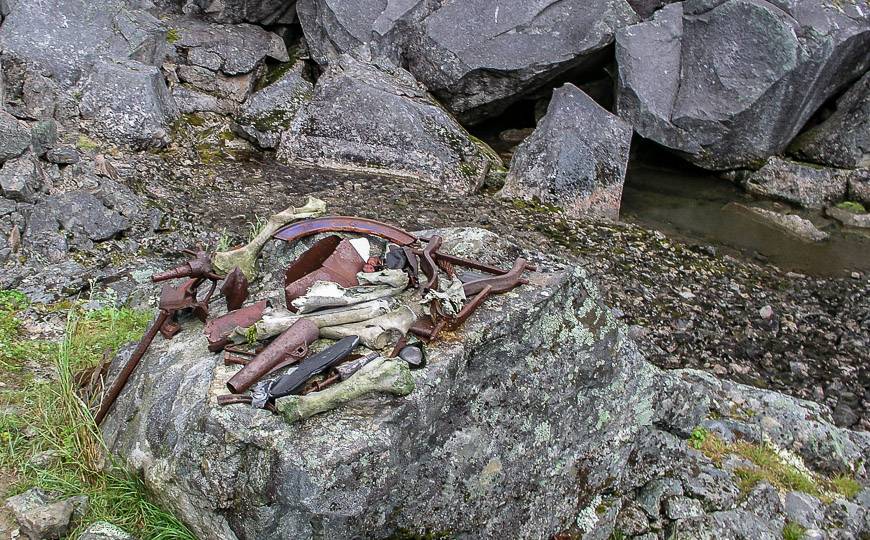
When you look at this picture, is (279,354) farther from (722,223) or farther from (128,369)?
(722,223)

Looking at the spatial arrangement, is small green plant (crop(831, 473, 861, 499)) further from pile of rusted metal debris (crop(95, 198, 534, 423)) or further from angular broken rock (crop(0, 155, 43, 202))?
angular broken rock (crop(0, 155, 43, 202))

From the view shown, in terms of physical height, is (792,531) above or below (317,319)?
below

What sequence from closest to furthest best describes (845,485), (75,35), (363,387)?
(363,387), (845,485), (75,35)

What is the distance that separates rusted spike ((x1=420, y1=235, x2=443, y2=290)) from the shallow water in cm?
706

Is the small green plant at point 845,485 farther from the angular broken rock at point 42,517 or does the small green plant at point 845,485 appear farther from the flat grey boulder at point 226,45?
the flat grey boulder at point 226,45

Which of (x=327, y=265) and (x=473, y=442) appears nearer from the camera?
(x=473, y=442)

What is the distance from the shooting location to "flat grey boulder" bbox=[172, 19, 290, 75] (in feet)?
43.8

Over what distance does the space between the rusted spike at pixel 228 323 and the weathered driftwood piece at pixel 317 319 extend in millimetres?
68

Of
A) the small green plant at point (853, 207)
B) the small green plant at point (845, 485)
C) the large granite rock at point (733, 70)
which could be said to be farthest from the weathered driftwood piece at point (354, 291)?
the small green plant at point (853, 207)

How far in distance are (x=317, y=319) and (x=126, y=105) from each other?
822 cm

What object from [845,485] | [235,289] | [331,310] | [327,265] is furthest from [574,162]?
[331,310]

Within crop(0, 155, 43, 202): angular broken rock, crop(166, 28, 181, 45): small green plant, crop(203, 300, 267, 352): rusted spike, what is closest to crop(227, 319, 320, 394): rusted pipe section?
crop(203, 300, 267, 352): rusted spike

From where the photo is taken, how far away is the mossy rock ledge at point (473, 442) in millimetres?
3406

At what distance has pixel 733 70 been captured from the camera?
40.8 feet
